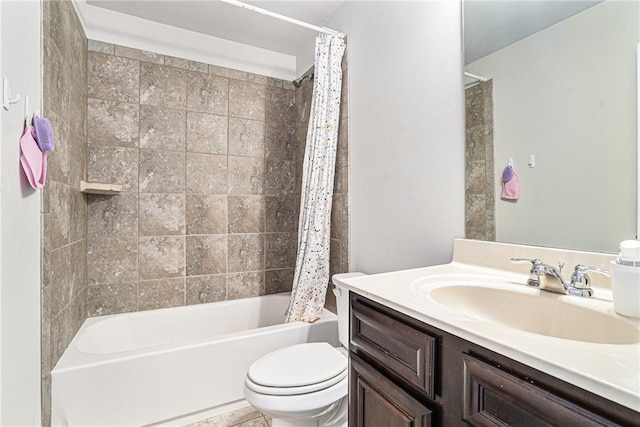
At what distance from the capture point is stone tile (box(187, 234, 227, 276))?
2336 mm

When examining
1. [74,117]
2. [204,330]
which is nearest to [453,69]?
[74,117]

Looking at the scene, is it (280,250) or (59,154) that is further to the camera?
(280,250)

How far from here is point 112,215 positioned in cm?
210

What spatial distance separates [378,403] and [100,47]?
8.47 ft

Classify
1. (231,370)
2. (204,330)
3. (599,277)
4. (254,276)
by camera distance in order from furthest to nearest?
(254,276) < (204,330) < (231,370) < (599,277)

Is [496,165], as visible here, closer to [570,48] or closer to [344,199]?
[570,48]

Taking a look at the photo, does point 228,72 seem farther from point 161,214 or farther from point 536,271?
point 536,271

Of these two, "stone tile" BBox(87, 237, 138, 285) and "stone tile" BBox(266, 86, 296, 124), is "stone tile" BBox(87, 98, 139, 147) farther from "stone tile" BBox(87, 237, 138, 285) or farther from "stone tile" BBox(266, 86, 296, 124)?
"stone tile" BBox(266, 86, 296, 124)

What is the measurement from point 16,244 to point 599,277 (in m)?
1.74

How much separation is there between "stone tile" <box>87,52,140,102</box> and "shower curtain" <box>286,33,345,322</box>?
49.8 inches

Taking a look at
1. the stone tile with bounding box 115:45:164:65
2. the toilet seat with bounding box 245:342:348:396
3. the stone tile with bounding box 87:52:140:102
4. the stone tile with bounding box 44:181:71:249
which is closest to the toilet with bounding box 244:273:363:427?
the toilet seat with bounding box 245:342:348:396

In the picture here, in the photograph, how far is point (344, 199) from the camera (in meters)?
2.00

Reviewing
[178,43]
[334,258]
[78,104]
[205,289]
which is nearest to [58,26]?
[78,104]

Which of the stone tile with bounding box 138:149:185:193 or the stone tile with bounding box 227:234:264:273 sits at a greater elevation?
the stone tile with bounding box 138:149:185:193
